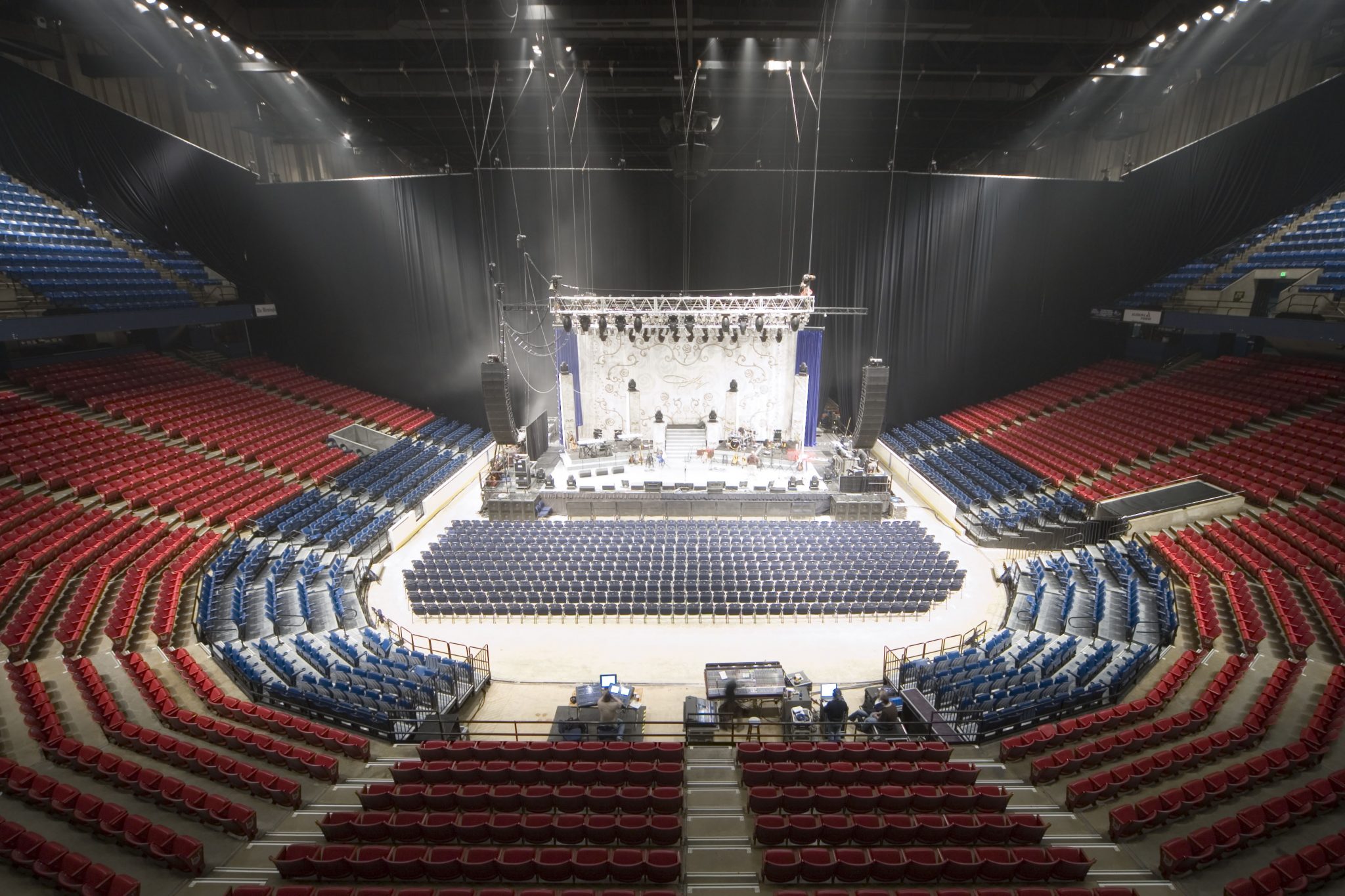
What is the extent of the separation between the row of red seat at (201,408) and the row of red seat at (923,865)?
59.4 feet

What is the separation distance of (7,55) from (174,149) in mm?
4312

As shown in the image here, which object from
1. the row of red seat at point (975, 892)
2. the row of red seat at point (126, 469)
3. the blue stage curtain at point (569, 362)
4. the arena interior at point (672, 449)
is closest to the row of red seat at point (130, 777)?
the arena interior at point (672, 449)

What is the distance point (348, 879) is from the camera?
5.77 m

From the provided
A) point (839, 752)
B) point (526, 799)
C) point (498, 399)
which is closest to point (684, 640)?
point (839, 752)

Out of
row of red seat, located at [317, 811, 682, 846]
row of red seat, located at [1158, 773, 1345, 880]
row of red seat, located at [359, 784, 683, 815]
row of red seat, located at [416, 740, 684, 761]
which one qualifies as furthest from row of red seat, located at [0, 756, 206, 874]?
row of red seat, located at [1158, 773, 1345, 880]

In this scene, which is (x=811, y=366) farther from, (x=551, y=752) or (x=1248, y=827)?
(x=1248, y=827)

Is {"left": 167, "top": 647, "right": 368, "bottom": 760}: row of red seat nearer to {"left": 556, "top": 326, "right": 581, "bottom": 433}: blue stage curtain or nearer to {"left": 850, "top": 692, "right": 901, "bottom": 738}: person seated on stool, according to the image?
{"left": 850, "top": 692, "right": 901, "bottom": 738}: person seated on stool

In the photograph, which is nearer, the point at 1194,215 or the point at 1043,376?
the point at 1194,215

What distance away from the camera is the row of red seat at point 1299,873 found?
5355 mm

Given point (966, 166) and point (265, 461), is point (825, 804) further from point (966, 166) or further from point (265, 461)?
point (966, 166)

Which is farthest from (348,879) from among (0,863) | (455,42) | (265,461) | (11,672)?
(455,42)

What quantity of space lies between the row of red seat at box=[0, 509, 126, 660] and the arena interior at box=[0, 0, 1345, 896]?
0.38 feet

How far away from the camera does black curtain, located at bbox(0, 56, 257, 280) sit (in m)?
19.1

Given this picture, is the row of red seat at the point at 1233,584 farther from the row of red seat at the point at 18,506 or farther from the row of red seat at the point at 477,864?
the row of red seat at the point at 18,506
